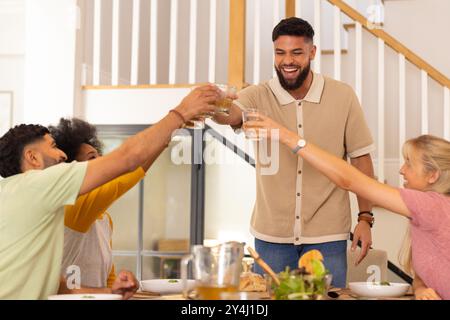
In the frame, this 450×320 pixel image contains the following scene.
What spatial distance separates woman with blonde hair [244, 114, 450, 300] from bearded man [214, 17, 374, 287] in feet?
1.73

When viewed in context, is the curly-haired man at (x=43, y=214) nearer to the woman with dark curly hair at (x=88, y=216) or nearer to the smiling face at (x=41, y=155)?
the smiling face at (x=41, y=155)

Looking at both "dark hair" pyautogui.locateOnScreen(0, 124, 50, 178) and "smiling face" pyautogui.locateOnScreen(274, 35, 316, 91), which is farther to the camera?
"smiling face" pyautogui.locateOnScreen(274, 35, 316, 91)

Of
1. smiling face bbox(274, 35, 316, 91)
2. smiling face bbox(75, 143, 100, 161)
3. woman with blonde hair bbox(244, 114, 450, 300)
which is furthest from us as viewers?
smiling face bbox(274, 35, 316, 91)

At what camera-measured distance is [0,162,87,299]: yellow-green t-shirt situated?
1731 mm

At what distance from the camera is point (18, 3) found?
5.61 metres

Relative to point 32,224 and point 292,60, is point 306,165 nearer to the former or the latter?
point 292,60

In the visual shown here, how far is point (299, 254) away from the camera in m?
2.62

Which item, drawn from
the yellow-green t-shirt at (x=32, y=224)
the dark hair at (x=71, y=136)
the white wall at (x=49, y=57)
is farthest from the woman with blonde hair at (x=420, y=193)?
the white wall at (x=49, y=57)

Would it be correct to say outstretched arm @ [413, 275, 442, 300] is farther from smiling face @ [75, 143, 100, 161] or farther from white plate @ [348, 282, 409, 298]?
smiling face @ [75, 143, 100, 161]

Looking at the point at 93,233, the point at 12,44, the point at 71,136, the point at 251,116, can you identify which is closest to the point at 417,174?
the point at 251,116

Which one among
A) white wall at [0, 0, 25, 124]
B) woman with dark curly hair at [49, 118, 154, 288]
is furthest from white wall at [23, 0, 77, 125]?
woman with dark curly hair at [49, 118, 154, 288]
